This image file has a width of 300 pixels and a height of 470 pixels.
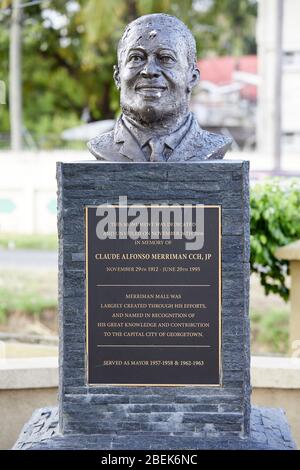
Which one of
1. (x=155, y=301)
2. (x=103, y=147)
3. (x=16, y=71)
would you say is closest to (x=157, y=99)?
(x=103, y=147)

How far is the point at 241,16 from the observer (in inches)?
1357

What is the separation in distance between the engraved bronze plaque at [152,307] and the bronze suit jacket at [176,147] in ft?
1.20

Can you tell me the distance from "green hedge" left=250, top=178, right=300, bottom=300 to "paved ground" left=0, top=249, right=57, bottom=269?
6200 millimetres

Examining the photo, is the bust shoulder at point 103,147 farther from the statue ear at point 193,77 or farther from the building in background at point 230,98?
the building in background at point 230,98

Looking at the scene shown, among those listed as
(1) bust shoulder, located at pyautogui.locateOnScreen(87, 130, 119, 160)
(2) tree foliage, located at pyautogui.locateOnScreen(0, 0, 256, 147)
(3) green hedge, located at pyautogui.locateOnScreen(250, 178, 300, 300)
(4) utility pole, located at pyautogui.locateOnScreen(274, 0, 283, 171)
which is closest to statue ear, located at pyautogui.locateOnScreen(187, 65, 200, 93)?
(1) bust shoulder, located at pyautogui.locateOnScreen(87, 130, 119, 160)

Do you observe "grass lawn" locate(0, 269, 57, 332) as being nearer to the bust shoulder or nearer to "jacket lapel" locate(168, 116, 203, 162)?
the bust shoulder

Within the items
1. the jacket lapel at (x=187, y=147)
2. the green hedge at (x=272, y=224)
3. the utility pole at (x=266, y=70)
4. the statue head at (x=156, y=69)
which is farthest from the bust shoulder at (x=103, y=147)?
the utility pole at (x=266, y=70)

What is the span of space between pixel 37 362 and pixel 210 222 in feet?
6.50

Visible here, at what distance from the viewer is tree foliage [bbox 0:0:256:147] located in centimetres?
2702

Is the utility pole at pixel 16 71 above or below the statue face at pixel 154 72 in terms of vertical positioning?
above

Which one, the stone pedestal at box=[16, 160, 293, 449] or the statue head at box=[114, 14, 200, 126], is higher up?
the statue head at box=[114, 14, 200, 126]

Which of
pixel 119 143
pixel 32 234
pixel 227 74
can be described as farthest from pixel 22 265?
Result: pixel 227 74

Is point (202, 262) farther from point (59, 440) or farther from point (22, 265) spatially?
point (22, 265)

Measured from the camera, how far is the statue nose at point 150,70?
17.3 feet
